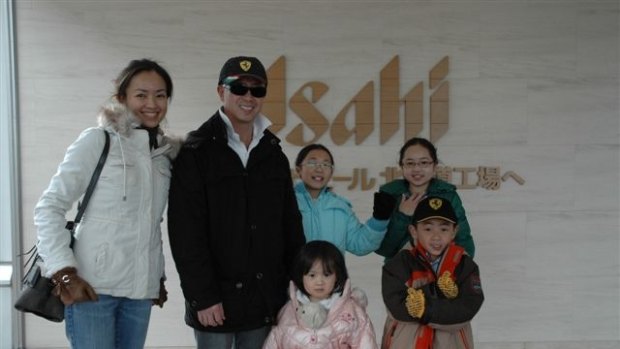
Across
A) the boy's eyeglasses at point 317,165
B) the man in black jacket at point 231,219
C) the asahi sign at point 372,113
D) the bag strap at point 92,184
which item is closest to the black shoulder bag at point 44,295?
the bag strap at point 92,184

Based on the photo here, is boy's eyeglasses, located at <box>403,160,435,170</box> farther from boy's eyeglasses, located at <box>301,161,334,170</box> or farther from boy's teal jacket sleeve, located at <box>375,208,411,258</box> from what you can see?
boy's eyeglasses, located at <box>301,161,334,170</box>

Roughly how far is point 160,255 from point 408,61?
2.64 meters

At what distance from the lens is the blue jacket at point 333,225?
3.19 metres

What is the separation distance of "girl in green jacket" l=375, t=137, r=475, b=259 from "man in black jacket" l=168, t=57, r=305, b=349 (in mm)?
696

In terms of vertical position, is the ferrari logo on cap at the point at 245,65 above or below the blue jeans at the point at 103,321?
above

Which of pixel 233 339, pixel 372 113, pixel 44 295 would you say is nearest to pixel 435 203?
pixel 233 339

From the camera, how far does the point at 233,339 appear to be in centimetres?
272

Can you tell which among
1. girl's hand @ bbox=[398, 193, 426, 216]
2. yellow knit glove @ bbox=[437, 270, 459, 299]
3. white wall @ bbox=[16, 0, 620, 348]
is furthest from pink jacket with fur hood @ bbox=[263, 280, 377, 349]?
white wall @ bbox=[16, 0, 620, 348]

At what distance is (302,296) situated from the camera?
276 centimetres

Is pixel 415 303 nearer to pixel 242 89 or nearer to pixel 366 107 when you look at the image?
pixel 242 89

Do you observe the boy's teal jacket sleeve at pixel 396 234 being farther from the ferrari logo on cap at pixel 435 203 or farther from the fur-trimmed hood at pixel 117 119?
the fur-trimmed hood at pixel 117 119

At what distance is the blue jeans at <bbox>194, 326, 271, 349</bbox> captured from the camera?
8.64 ft

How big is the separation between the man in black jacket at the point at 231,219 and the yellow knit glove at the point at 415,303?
54 centimetres

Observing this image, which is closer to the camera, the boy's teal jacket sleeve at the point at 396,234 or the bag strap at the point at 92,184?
the bag strap at the point at 92,184
